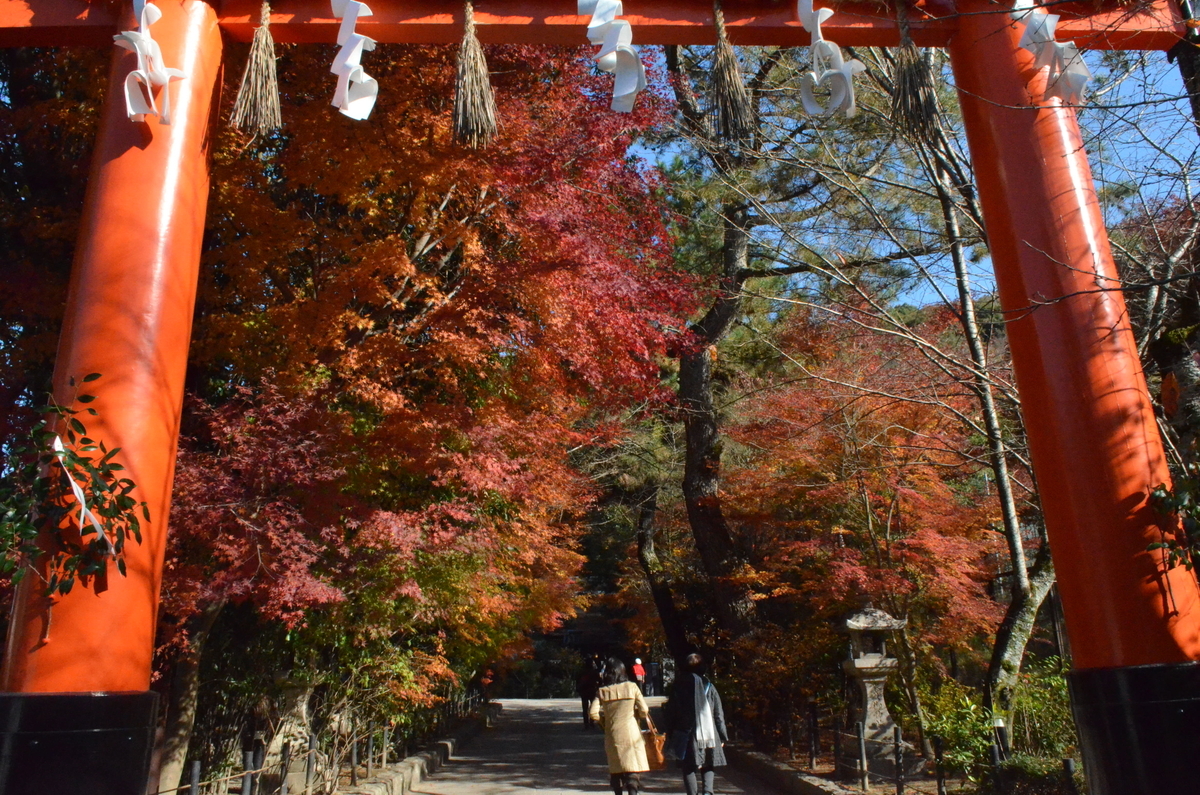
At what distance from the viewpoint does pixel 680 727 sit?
7180 mm

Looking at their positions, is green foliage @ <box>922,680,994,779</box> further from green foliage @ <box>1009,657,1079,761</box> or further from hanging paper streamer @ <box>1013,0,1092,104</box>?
hanging paper streamer @ <box>1013,0,1092,104</box>

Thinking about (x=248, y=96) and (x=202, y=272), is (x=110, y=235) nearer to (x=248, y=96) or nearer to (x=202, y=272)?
(x=248, y=96)

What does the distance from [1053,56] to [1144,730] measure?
12.1 feet

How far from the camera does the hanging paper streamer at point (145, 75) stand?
4.71m

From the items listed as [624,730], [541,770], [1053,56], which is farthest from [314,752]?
[1053,56]

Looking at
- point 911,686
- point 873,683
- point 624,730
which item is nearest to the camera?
point 624,730

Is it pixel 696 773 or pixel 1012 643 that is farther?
pixel 1012 643

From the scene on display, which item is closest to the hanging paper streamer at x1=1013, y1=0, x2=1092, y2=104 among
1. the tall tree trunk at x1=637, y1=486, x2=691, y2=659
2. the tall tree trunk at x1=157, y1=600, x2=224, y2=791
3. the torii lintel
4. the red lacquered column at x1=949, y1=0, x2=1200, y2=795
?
the red lacquered column at x1=949, y1=0, x2=1200, y2=795

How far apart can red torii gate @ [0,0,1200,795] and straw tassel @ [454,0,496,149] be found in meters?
0.31

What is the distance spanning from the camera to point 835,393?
949cm

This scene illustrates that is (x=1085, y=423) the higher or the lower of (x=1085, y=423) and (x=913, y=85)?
the lower

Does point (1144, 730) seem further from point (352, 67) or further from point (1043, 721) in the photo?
point (352, 67)

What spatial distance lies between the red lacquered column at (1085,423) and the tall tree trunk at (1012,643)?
4.11m

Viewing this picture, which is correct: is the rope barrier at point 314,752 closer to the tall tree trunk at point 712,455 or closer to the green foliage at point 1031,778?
the green foliage at point 1031,778
